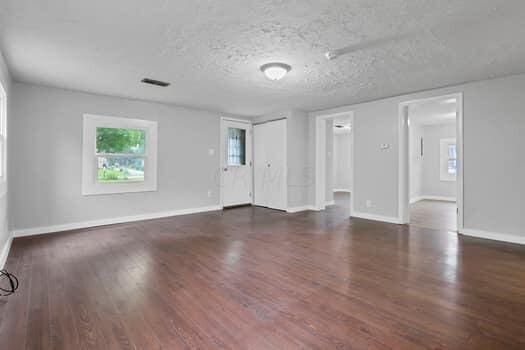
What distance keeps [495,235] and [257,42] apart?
14.0 feet

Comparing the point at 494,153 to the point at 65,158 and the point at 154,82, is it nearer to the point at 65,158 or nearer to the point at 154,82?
the point at 154,82

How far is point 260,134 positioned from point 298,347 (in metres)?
5.82

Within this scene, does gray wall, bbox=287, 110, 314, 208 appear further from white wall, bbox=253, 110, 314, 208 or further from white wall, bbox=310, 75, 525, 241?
white wall, bbox=310, 75, 525, 241

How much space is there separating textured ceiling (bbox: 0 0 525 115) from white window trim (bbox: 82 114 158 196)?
65 cm

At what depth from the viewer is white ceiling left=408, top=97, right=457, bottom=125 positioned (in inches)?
227

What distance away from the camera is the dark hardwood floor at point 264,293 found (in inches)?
67.4

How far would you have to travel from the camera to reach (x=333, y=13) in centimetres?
228

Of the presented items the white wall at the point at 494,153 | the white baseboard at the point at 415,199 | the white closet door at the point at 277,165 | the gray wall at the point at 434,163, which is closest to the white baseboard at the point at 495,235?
the white wall at the point at 494,153

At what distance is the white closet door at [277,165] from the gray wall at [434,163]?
205 inches

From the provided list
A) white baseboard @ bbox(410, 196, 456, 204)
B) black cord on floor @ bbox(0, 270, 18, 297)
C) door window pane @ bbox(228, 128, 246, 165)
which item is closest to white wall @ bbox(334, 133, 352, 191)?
white baseboard @ bbox(410, 196, 456, 204)

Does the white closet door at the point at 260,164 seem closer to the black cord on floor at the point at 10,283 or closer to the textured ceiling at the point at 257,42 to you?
the textured ceiling at the point at 257,42

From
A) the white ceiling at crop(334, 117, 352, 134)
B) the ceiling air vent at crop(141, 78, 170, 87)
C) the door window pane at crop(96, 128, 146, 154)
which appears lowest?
the door window pane at crop(96, 128, 146, 154)

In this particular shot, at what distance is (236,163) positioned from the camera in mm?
6969

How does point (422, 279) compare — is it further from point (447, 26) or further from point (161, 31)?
point (161, 31)
